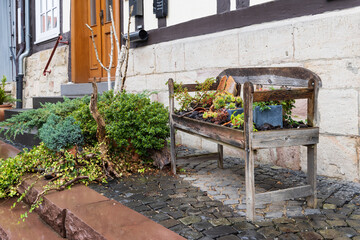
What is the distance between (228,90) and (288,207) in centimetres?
122

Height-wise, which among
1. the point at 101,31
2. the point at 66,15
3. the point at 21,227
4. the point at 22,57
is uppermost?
the point at 66,15

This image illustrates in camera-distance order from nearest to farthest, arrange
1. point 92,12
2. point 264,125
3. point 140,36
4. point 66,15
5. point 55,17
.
Result: point 264,125
point 140,36
point 92,12
point 66,15
point 55,17

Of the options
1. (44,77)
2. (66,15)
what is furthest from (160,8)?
(44,77)

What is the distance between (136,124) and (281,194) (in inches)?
70.2

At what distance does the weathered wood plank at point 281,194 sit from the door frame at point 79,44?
6.11 metres

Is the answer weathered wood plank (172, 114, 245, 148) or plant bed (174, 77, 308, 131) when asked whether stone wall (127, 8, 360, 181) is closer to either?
plant bed (174, 77, 308, 131)

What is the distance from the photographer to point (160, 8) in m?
5.21

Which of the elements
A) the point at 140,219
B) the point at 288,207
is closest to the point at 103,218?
the point at 140,219

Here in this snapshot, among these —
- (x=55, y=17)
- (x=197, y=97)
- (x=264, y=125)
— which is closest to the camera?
(x=264, y=125)

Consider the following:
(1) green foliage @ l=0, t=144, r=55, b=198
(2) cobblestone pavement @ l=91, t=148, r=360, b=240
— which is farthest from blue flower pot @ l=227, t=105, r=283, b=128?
(1) green foliage @ l=0, t=144, r=55, b=198

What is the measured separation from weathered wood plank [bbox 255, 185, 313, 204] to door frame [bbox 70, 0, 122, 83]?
611cm

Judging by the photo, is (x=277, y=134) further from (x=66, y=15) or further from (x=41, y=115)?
(x=66, y=15)

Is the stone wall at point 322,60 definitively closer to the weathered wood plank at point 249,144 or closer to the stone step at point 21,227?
the weathered wood plank at point 249,144

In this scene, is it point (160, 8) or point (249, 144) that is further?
point (160, 8)
